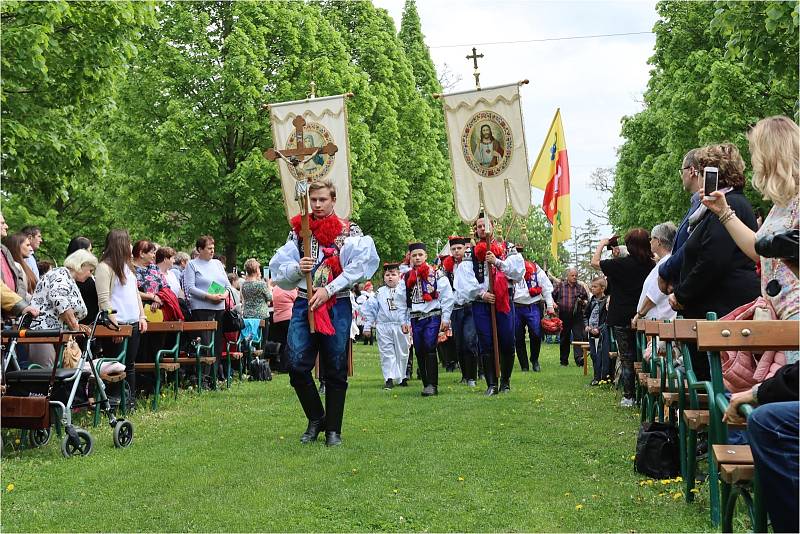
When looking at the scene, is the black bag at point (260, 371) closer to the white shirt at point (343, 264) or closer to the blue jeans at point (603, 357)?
the blue jeans at point (603, 357)

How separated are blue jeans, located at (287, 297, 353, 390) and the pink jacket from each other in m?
4.23

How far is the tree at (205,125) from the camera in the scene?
31531 millimetres

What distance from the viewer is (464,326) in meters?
16.7

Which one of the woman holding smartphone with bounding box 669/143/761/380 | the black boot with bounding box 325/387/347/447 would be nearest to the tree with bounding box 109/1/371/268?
the black boot with bounding box 325/387/347/447

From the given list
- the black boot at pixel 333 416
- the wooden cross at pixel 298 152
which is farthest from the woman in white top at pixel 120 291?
the black boot at pixel 333 416

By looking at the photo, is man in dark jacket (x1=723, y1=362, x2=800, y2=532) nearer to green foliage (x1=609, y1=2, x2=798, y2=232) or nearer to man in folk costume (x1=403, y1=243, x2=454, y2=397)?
man in folk costume (x1=403, y1=243, x2=454, y2=397)

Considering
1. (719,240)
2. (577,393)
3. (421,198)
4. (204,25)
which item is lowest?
(577,393)

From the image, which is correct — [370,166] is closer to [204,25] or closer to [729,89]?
[204,25]

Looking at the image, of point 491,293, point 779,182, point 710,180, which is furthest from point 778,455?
point 491,293

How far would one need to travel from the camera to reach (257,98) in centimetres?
3259

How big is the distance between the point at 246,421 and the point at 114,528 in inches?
206

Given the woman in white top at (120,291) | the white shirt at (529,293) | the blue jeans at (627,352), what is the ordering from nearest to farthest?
the woman in white top at (120,291) < the blue jeans at (627,352) < the white shirt at (529,293)

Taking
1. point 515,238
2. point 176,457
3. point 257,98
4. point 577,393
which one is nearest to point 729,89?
point 257,98

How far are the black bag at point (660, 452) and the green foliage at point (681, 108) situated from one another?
1115 cm
